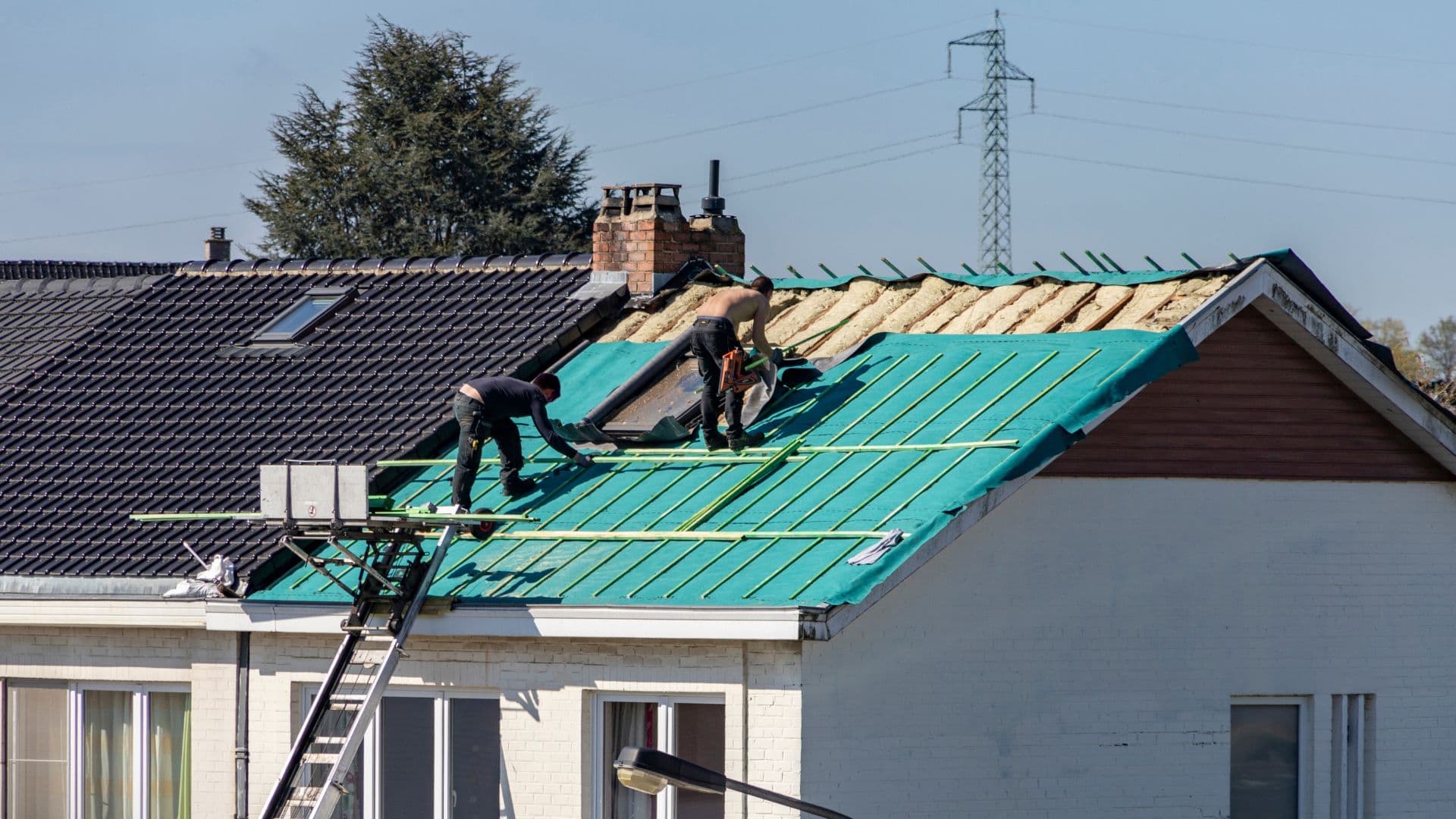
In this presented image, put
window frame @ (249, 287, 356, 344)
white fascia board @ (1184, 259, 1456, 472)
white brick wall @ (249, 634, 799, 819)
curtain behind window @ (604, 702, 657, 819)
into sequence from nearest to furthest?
white brick wall @ (249, 634, 799, 819), curtain behind window @ (604, 702, 657, 819), white fascia board @ (1184, 259, 1456, 472), window frame @ (249, 287, 356, 344)

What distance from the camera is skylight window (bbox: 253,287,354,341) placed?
20625 millimetres

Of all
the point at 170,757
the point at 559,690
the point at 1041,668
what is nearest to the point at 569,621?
the point at 559,690

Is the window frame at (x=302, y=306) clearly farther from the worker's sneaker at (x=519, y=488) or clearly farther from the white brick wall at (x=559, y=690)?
the white brick wall at (x=559, y=690)

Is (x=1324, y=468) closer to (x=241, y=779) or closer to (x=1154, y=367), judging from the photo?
(x=1154, y=367)

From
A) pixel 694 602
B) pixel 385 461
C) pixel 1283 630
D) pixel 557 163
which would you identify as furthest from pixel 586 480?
pixel 557 163

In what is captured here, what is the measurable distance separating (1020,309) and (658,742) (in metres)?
5.21

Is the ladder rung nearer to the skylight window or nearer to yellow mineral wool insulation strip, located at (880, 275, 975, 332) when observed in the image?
yellow mineral wool insulation strip, located at (880, 275, 975, 332)

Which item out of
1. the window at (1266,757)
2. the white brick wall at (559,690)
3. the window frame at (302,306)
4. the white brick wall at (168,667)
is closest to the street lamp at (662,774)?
the white brick wall at (559,690)

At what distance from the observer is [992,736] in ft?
49.1

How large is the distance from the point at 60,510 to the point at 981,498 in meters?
8.38

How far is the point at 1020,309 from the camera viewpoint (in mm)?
17500

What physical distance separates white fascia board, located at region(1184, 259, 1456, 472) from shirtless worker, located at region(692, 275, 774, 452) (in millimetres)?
3493

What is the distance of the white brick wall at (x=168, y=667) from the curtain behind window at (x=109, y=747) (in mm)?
264

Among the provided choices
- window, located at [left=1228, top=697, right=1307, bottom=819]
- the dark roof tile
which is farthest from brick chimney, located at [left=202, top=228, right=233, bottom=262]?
window, located at [left=1228, top=697, right=1307, bottom=819]
